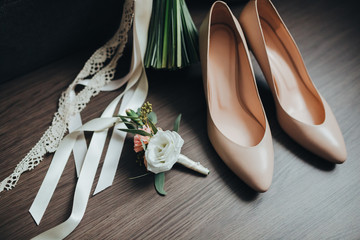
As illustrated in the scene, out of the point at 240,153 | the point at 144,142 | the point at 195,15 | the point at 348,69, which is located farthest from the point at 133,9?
the point at 348,69

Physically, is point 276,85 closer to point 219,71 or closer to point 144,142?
point 219,71

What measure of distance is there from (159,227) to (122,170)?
17cm

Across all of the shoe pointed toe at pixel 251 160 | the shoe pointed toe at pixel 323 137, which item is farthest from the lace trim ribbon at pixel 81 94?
the shoe pointed toe at pixel 323 137

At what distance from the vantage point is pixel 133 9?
83 cm

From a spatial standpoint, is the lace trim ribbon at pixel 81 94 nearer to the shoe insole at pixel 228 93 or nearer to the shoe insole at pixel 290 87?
the shoe insole at pixel 228 93

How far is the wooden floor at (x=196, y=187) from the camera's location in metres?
0.60

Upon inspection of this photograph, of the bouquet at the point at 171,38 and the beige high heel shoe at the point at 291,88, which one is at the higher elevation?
the bouquet at the point at 171,38

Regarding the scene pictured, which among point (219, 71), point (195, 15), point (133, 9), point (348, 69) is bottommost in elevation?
point (348, 69)

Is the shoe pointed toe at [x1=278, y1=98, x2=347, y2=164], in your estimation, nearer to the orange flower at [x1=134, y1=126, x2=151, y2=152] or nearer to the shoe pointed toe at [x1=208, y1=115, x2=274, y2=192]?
the shoe pointed toe at [x1=208, y1=115, x2=274, y2=192]

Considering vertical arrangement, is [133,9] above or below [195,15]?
above

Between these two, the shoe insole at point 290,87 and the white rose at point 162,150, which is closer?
the white rose at point 162,150

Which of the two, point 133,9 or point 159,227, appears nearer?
point 159,227

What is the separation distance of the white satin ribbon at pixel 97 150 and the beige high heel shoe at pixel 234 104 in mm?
188

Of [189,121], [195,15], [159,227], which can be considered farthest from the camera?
[195,15]
